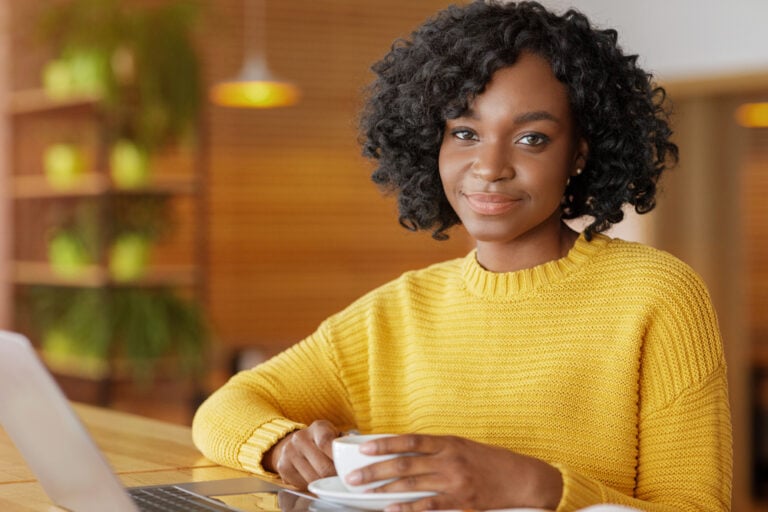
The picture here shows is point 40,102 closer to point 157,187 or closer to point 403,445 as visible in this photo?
point 157,187

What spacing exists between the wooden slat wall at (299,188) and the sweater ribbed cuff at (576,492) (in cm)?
596

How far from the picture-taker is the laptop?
4.26ft

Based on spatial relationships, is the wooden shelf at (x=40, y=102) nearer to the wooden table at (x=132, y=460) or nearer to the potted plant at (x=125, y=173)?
the potted plant at (x=125, y=173)

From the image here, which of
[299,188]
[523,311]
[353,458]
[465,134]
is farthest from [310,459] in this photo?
[299,188]

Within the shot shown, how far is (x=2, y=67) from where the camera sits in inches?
252

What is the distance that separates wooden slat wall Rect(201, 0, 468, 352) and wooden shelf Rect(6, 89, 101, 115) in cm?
135

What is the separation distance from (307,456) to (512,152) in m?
0.51

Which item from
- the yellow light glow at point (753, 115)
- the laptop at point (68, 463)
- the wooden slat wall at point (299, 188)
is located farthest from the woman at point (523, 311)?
the wooden slat wall at point (299, 188)

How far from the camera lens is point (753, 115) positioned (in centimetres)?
556

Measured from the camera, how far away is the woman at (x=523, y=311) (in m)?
1.63

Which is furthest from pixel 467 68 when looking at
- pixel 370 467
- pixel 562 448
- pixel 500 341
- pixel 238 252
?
pixel 238 252

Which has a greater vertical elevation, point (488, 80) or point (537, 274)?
point (488, 80)

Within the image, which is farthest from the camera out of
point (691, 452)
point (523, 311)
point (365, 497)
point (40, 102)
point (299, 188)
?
point (299, 188)

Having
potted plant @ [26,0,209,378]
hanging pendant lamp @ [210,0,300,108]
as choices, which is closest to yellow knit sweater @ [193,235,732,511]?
potted plant @ [26,0,209,378]
